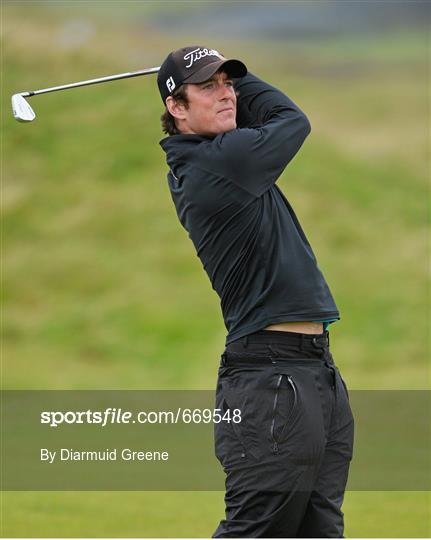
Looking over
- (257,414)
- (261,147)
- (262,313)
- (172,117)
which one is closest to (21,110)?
(172,117)

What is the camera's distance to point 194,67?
12.5ft

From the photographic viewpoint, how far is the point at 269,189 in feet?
12.4

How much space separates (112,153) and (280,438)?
13909mm

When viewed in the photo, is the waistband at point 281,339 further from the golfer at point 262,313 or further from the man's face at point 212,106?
the man's face at point 212,106

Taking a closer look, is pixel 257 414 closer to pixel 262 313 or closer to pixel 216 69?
pixel 262 313

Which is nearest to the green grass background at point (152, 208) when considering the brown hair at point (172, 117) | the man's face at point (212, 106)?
the brown hair at point (172, 117)

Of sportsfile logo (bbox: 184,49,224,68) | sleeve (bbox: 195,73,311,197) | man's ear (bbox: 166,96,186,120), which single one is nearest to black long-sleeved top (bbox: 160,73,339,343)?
sleeve (bbox: 195,73,311,197)

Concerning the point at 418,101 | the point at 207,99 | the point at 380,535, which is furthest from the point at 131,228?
the point at 207,99

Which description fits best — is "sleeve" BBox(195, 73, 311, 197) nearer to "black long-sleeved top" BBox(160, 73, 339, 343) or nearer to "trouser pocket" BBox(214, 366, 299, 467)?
"black long-sleeved top" BBox(160, 73, 339, 343)

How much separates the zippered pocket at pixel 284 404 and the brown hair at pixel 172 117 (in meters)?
0.89

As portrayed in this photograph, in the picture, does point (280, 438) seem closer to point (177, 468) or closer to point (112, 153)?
point (177, 468)

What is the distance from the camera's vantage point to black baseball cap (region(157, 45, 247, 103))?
3.78 meters

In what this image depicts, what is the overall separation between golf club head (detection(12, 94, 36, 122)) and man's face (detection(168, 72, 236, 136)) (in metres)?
0.88

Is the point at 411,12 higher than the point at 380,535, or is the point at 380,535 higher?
the point at 411,12
